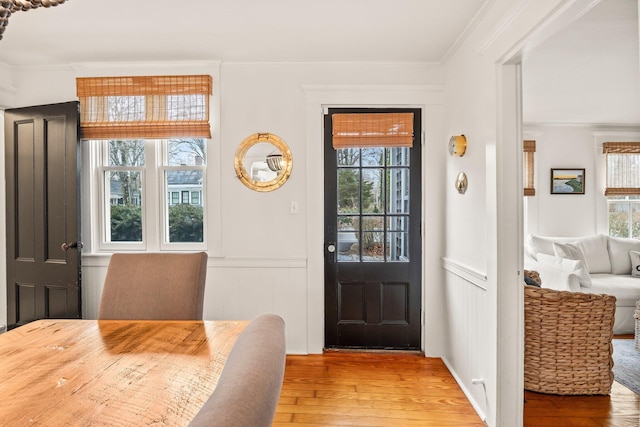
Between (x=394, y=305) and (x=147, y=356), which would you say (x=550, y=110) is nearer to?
(x=394, y=305)

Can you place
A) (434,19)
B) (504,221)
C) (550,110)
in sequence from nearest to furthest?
1. (504,221)
2. (434,19)
3. (550,110)

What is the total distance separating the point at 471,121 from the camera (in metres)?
2.46

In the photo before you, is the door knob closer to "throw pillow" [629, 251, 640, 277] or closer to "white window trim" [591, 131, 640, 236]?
"throw pillow" [629, 251, 640, 277]

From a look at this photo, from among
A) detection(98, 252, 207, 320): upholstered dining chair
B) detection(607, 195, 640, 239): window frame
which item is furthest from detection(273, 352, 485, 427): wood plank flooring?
detection(607, 195, 640, 239): window frame

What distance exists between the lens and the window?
4777mm

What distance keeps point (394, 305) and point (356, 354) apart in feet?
1.65

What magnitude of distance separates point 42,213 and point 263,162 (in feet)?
5.79

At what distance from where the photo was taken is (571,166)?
4.82 meters

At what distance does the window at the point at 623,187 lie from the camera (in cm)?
478

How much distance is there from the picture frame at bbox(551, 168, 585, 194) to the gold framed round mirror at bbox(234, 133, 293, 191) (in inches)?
144

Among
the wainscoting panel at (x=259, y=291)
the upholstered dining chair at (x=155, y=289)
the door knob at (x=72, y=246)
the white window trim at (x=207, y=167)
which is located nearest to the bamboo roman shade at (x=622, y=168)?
the wainscoting panel at (x=259, y=291)

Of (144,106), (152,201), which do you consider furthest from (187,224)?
(144,106)

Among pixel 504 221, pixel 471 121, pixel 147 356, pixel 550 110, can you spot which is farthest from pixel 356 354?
pixel 550 110

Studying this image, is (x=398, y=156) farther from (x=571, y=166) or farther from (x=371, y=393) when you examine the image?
(x=571, y=166)
